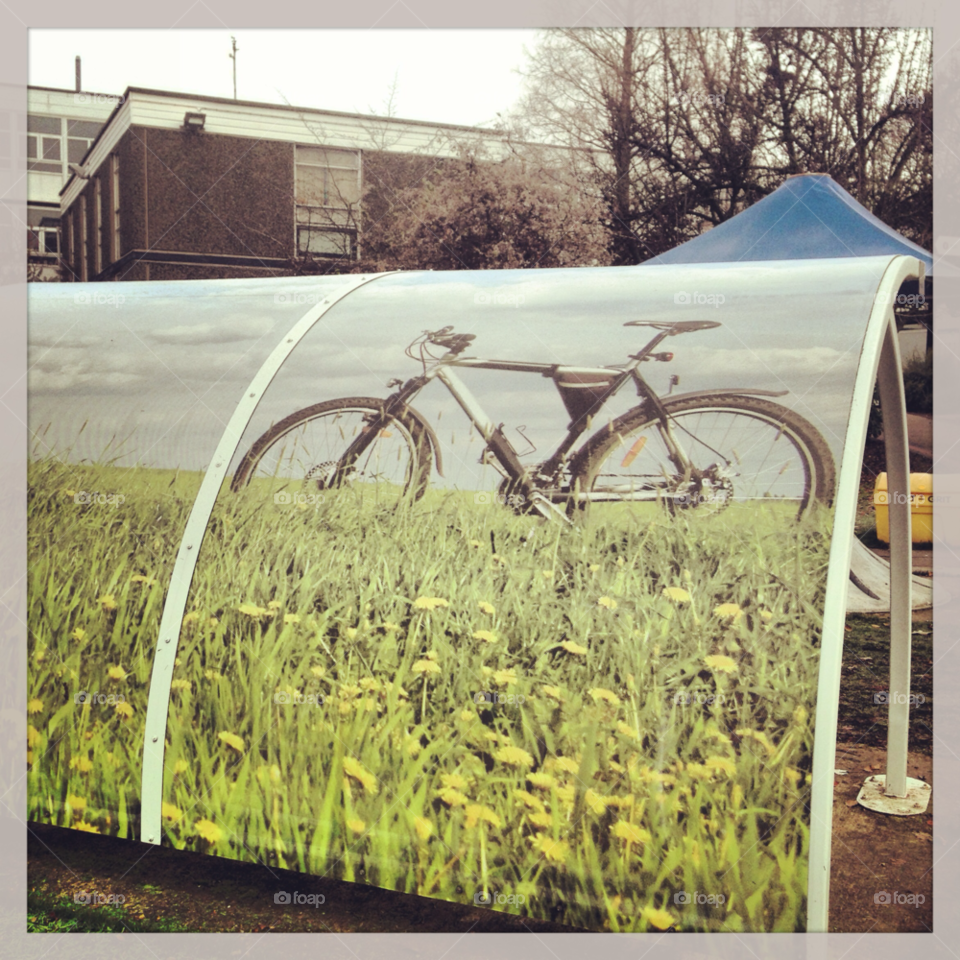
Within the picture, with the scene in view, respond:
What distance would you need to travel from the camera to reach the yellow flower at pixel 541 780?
271cm

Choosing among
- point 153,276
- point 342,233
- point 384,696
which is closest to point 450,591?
point 384,696

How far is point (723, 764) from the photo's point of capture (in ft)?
8.46

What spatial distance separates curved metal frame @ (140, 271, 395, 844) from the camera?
3064 mm

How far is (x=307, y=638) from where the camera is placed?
2982 mm

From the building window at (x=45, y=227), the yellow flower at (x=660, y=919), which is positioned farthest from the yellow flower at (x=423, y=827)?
the building window at (x=45, y=227)

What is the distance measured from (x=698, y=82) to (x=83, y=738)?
19756mm

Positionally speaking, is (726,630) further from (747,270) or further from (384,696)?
(747,270)
